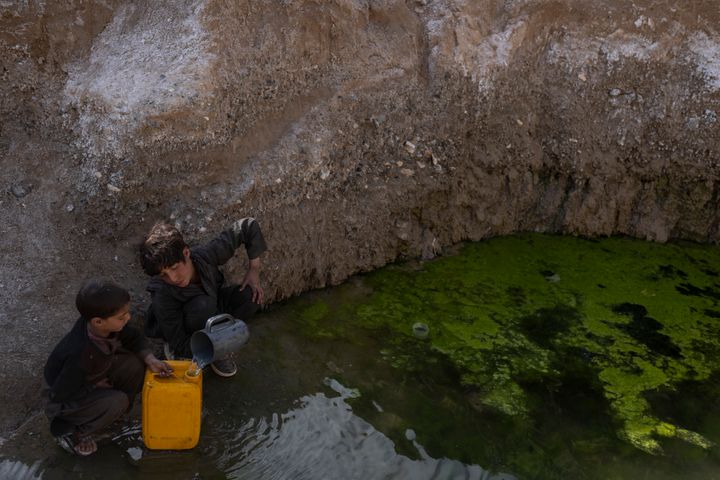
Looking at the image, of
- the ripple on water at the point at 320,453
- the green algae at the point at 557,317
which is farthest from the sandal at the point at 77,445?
the green algae at the point at 557,317

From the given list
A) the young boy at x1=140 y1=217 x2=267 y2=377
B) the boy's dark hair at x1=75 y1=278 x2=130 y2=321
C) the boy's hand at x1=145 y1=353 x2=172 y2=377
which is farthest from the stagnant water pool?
the boy's dark hair at x1=75 y1=278 x2=130 y2=321

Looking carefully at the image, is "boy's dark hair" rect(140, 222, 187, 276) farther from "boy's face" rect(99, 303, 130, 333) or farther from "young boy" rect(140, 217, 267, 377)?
"boy's face" rect(99, 303, 130, 333)

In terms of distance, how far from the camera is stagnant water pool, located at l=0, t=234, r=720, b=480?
3.06m

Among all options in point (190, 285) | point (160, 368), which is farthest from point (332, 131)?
point (160, 368)

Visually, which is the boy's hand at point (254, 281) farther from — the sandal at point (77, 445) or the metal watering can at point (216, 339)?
the sandal at point (77, 445)

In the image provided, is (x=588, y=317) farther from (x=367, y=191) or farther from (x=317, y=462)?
(x=317, y=462)

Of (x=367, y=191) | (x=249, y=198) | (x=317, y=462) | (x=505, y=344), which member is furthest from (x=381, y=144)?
(x=317, y=462)

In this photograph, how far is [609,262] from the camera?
4629mm

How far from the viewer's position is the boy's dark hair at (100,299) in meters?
2.70

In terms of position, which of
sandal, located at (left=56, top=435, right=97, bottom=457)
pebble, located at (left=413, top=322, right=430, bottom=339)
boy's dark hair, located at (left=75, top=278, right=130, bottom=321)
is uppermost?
boy's dark hair, located at (left=75, top=278, right=130, bottom=321)

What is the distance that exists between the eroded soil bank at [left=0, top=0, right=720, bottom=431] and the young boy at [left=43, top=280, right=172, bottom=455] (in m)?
0.36

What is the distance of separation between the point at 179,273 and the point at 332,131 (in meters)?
1.43

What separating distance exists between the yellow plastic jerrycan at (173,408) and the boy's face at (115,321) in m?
0.24

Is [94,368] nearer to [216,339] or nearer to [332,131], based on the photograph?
[216,339]
